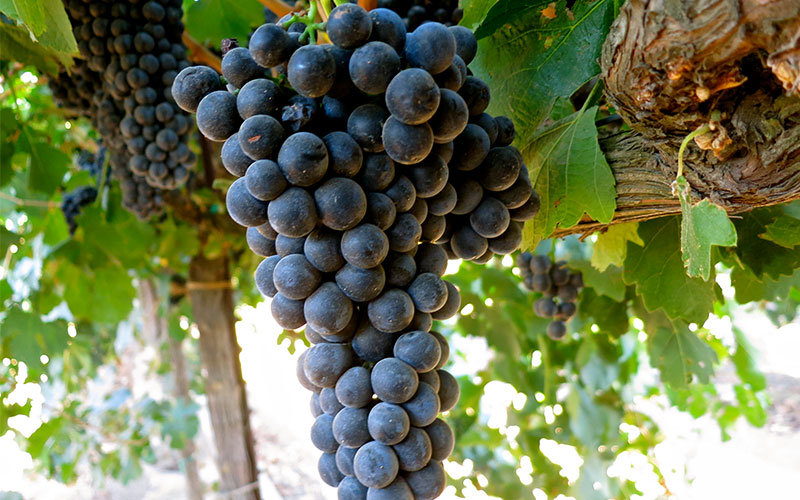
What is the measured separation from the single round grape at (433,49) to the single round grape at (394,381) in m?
0.31

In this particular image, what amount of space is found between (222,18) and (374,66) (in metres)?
1.45

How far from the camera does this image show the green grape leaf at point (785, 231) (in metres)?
0.98

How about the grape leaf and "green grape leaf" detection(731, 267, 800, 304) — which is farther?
"green grape leaf" detection(731, 267, 800, 304)

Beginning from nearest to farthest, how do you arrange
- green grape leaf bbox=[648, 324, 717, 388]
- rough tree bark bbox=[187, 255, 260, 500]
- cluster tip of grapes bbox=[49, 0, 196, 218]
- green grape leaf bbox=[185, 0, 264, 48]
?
cluster tip of grapes bbox=[49, 0, 196, 218], green grape leaf bbox=[648, 324, 717, 388], green grape leaf bbox=[185, 0, 264, 48], rough tree bark bbox=[187, 255, 260, 500]

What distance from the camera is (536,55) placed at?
875 mm

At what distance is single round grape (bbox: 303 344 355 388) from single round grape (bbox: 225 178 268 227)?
0.16m

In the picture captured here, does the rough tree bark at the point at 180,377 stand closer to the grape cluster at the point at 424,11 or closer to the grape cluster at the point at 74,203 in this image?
the grape cluster at the point at 74,203

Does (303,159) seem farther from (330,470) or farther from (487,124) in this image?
(330,470)

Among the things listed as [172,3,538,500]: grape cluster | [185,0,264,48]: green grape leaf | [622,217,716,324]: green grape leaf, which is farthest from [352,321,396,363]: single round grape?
[185,0,264,48]: green grape leaf

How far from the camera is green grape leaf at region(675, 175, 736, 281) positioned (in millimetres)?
617

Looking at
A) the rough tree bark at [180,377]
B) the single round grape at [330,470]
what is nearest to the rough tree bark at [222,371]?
the rough tree bark at [180,377]

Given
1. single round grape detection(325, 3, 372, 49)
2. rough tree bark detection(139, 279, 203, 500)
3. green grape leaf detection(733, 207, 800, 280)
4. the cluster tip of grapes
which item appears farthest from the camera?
rough tree bark detection(139, 279, 203, 500)

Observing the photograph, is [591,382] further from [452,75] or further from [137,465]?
[137,465]

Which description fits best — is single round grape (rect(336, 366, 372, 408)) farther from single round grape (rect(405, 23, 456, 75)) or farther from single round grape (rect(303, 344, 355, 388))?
single round grape (rect(405, 23, 456, 75))
